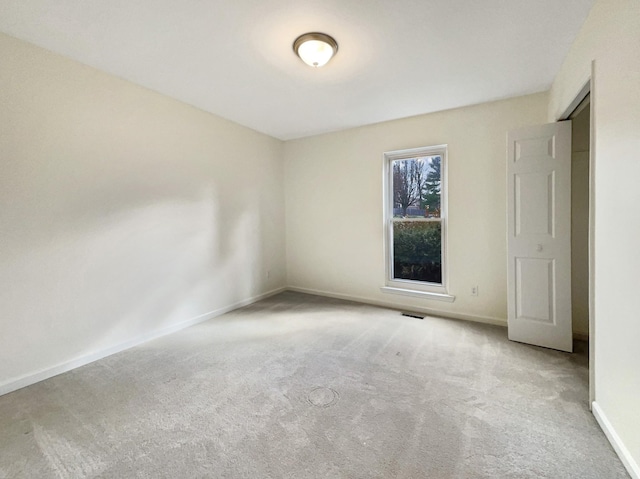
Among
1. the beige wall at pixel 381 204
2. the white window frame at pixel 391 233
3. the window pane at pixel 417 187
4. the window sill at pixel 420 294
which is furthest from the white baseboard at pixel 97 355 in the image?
the window pane at pixel 417 187

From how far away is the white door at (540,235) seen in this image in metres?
2.58

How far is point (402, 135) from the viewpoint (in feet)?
12.5

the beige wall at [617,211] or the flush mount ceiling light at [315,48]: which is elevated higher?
the flush mount ceiling light at [315,48]

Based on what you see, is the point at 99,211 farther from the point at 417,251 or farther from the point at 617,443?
the point at 617,443

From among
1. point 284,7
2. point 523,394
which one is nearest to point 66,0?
point 284,7

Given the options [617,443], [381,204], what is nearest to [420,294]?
[381,204]

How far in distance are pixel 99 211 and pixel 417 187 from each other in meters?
3.65

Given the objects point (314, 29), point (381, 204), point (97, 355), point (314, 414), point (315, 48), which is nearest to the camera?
point (314, 414)

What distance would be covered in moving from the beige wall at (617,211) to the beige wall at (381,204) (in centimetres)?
149

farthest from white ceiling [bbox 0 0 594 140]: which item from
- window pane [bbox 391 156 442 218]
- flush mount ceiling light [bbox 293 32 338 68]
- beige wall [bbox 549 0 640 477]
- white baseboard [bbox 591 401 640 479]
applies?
white baseboard [bbox 591 401 640 479]

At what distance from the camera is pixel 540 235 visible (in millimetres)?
2674

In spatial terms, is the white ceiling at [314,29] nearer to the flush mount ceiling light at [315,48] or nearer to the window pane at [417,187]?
the flush mount ceiling light at [315,48]

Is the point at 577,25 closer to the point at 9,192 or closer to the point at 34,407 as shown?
the point at 9,192

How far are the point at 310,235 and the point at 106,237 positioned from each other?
2787 millimetres
